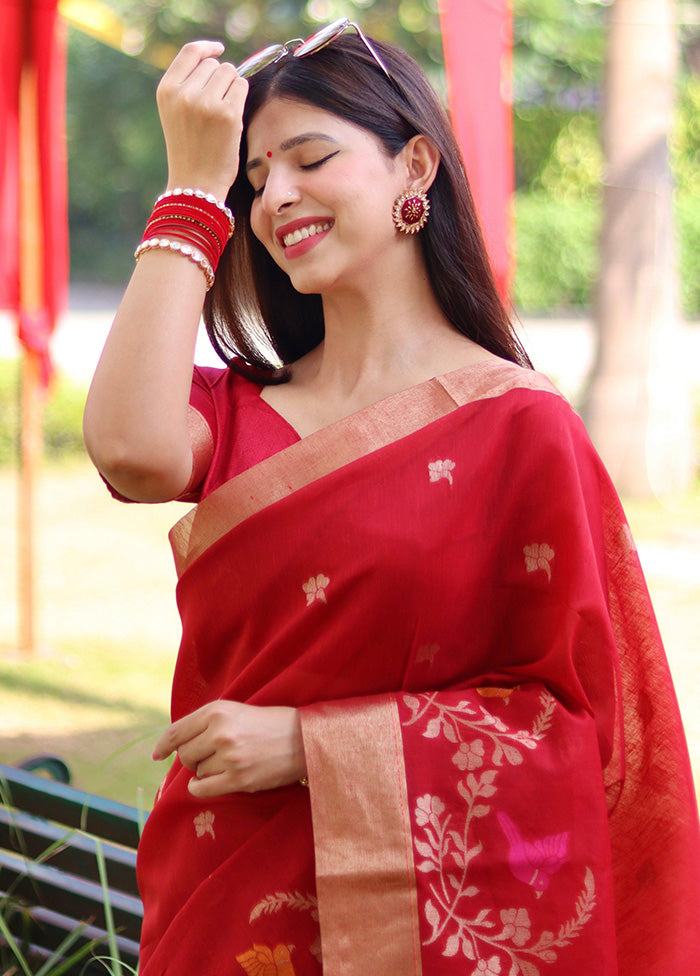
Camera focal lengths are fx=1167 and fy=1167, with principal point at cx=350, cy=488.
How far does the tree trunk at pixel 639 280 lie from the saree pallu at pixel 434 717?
259 inches

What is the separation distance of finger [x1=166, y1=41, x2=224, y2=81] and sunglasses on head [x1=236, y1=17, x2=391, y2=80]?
0.04 metres

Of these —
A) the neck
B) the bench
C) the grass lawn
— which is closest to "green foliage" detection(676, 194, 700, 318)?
the grass lawn

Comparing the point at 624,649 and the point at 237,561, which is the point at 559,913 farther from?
the point at 237,561

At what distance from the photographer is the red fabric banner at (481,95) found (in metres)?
3.70

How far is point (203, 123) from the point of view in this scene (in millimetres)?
1370

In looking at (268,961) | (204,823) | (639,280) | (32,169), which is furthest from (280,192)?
(639,280)

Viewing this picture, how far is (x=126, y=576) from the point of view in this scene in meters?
6.43

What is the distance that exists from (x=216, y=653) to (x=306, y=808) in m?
0.24

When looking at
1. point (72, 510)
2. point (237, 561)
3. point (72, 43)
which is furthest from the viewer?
point (72, 43)

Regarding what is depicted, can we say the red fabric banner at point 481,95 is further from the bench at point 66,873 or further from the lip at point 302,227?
the lip at point 302,227

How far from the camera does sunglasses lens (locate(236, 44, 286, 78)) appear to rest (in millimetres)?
1428

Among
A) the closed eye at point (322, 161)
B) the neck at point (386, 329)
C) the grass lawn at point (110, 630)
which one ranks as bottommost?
the grass lawn at point (110, 630)

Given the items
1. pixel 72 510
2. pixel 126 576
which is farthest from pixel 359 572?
pixel 72 510

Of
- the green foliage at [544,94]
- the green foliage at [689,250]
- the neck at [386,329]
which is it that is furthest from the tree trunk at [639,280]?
the green foliage at [689,250]
